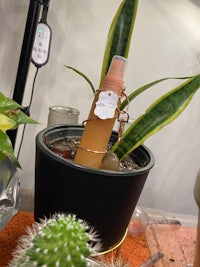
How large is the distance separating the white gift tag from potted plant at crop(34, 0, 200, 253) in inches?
2.6

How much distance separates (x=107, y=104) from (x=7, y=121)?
0.18 metres

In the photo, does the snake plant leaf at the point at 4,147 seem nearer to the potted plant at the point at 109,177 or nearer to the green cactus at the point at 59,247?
the potted plant at the point at 109,177

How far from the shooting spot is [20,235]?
2.15 feet

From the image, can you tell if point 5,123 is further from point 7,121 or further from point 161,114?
point 161,114

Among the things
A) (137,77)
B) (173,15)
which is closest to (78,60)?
(137,77)

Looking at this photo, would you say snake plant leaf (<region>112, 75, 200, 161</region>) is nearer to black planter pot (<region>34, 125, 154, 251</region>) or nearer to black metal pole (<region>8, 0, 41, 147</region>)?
black planter pot (<region>34, 125, 154, 251</region>)

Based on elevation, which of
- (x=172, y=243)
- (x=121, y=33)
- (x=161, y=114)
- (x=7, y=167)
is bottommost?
(x=172, y=243)

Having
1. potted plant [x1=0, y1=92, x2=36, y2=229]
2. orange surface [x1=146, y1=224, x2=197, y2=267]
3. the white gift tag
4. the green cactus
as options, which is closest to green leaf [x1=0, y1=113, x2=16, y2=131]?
potted plant [x1=0, y1=92, x2=36, y2=229]

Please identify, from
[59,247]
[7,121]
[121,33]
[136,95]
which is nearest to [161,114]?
[136,95]

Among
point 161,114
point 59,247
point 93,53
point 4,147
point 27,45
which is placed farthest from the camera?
point 93,53

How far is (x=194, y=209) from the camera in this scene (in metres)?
1.20

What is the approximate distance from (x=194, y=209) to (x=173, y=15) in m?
0.77

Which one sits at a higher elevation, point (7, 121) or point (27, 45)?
point (27, 45)

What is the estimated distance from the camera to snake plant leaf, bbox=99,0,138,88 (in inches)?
24.0
